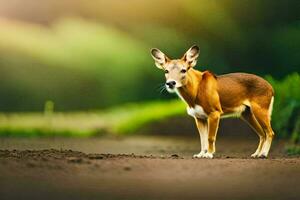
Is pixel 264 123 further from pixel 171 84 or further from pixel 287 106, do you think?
pixel 287 106

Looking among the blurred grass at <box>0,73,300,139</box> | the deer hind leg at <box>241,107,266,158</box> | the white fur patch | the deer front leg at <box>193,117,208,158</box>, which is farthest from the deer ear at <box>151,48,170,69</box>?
the blurred grass at <box>0,73,300,139</box>

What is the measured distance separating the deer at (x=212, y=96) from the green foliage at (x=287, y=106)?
290cm

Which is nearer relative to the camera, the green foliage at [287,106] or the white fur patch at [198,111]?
the white fur patch at [198,111]

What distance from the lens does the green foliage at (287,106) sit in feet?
33.4

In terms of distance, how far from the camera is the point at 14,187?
4.72m

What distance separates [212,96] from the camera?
660 centimetres

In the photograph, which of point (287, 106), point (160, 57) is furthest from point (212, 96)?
point (287, 106)

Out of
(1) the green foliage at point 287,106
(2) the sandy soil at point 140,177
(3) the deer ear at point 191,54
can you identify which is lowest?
(2) the sandy soil at point 140,177

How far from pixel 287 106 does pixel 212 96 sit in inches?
163

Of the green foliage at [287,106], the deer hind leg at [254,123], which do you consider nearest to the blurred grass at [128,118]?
the green foliage at [287,106]

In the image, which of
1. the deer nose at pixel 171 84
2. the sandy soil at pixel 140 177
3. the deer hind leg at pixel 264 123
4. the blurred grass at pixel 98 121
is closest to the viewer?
the sandy soil at pixel 140 177

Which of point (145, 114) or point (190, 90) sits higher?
point (145, 114)

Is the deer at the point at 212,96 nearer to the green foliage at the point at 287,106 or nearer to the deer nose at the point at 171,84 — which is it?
the deer nose at the point at 171,84

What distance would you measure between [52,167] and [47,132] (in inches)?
193
